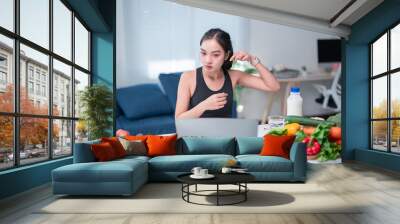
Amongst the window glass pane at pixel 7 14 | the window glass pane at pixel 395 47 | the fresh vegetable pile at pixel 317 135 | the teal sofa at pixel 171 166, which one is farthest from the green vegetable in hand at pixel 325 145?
the window glass pane at pixel 7 14

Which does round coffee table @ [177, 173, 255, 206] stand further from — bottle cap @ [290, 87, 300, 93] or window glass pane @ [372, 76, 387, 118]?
bottle cap @ [290, 87, 300, 93]

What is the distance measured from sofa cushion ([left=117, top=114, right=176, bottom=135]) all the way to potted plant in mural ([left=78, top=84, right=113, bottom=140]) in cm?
98

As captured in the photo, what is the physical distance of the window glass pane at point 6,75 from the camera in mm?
4551

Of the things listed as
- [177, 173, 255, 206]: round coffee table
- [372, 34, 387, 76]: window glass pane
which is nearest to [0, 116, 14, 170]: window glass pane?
[177, 173, 255, 206]: round coffee table

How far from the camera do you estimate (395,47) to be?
25.2 ft

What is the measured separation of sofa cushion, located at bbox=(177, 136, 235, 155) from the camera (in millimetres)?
6371

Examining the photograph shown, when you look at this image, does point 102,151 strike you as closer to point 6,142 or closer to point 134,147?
point 134,147

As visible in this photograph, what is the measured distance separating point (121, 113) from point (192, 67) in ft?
5.91

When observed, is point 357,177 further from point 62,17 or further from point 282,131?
point 62,17

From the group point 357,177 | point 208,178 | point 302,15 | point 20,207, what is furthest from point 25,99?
point 302,15

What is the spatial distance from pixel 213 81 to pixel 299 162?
3561 millimetres

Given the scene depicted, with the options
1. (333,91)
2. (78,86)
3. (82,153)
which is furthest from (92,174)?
(333,91)

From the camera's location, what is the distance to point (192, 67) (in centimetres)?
892

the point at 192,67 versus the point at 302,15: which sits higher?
the point at 302,15
